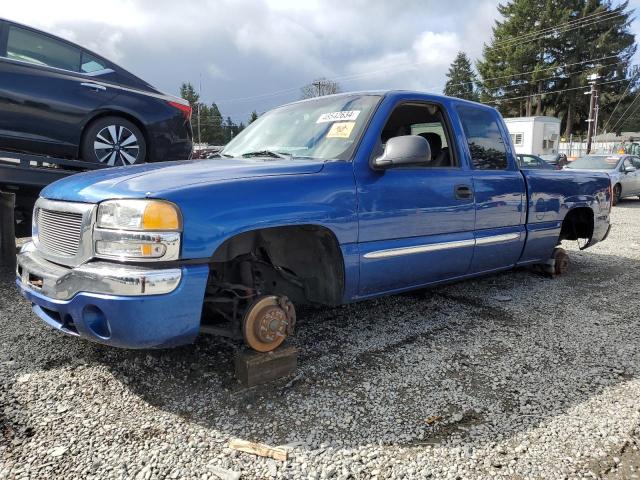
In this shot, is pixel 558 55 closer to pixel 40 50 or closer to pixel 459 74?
pixel 459 74

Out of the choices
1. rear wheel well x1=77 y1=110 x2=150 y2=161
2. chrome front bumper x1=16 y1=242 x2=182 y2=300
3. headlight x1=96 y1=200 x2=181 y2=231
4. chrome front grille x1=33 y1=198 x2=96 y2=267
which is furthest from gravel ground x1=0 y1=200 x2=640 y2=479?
rear wheel well x1=77 y1=110 x2=150 y2=161

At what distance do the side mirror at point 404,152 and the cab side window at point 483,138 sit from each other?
1061 mm

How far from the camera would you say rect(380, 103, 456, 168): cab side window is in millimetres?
3770

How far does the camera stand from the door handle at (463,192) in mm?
3637

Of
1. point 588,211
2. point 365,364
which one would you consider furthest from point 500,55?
point 365,364

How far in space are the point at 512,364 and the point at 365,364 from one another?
37.7 inches

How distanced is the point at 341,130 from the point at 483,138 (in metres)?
1.53

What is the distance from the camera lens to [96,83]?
182 inches

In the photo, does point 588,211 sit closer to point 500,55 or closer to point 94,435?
point 94,435

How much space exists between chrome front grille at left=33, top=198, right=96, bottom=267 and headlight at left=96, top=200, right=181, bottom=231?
15 centimetres

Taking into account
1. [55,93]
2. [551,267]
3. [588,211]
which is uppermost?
[55,93]

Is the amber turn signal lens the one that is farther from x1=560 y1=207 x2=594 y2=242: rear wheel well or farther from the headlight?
x1=560 y1=207 x2=594 y2=242: rear wheel well

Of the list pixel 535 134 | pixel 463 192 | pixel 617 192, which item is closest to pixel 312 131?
pixel 463 192

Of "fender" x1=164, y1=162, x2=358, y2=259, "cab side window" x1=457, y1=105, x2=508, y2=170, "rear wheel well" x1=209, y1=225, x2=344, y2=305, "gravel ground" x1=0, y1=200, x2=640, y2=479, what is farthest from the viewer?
"cab side window" x1=457, y1=105, x2=508, y2=170
